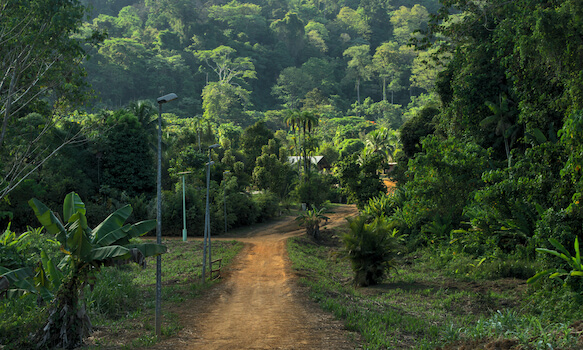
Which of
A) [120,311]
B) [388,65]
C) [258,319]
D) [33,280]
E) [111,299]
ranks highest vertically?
[388,65]

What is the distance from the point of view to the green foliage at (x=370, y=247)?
18.2m

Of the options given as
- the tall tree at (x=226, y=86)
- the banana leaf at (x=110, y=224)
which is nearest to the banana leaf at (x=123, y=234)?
the banana leaf at (x=110, y=224)

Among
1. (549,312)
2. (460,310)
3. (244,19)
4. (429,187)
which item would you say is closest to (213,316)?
(460,310)

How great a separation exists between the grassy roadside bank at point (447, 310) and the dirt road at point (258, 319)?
60cm

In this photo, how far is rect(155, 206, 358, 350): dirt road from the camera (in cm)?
1030

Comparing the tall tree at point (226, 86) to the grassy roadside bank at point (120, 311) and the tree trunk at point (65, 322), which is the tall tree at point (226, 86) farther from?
the tree trunk at point (65, 322)

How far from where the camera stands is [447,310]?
1369 centimetres

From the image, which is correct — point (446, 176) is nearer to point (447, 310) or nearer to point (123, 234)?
point (447, 310)

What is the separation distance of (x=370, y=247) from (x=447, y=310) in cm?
499

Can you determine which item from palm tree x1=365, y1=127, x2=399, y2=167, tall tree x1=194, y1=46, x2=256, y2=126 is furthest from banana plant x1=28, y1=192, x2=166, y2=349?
tall tree x1=194, y1=46, x2=256, y2=126

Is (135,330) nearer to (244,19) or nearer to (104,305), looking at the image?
(104,305)

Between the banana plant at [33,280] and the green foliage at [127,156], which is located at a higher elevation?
the green foliage at [127,156]

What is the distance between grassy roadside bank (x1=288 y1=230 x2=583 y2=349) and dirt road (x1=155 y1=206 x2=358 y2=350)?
0.60 meters

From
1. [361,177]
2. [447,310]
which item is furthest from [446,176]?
[361,177]
